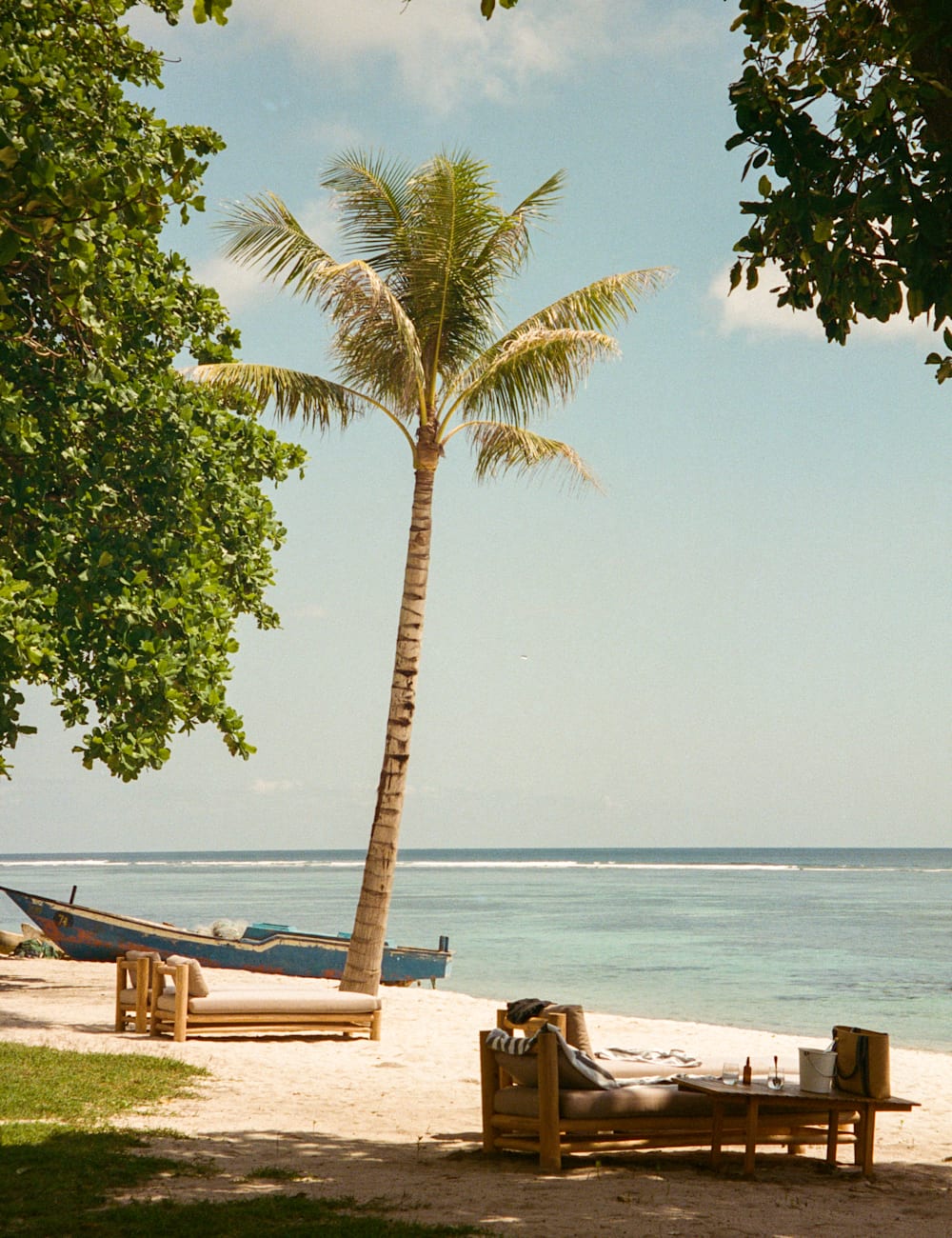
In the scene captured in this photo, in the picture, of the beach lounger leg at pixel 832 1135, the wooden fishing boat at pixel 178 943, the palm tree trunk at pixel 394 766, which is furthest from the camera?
the wooden fishing boat at pixel 178 943

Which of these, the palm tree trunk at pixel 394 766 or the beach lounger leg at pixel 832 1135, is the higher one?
the palm tree trunk at pixel 394 766

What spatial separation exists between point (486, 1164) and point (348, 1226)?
1945 mm

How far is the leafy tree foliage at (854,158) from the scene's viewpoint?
17.0 feet

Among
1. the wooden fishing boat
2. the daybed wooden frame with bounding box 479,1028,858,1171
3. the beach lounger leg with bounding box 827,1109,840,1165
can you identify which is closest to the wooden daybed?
the daybed wooden frame with bounding box 479,1028,858,1171

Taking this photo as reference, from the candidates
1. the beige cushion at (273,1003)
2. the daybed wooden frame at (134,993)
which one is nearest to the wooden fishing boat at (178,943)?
the daybed wooden frame at (134,993)

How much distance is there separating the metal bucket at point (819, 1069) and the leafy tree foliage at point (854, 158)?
13.0 feet

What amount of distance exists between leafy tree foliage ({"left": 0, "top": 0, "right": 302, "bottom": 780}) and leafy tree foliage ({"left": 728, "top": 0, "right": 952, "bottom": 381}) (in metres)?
7.19

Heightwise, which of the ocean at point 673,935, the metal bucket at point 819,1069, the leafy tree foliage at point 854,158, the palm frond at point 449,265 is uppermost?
the palm frond at point 449,265

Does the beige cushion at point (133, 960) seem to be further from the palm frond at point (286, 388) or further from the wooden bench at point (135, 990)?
the palm frond at point (286, 388)

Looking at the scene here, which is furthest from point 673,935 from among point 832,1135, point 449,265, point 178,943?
point 832,1135

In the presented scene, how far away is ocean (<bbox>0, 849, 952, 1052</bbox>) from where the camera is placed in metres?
23.7

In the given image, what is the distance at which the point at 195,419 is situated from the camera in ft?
48.3

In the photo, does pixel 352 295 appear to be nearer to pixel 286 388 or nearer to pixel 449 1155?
pixel 286 388

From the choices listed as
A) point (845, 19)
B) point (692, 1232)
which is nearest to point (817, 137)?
point (845, 19)
